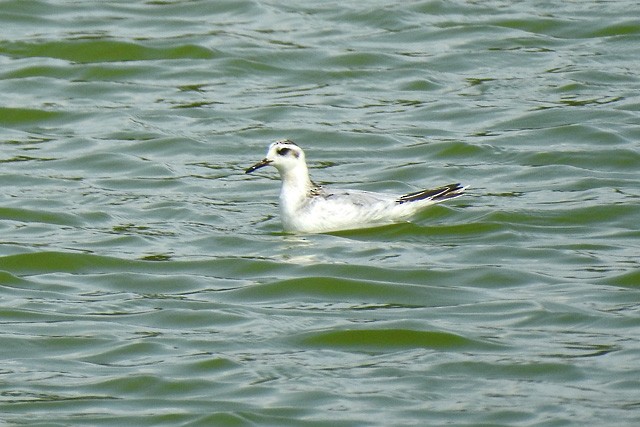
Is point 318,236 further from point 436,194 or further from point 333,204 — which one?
point 436,194

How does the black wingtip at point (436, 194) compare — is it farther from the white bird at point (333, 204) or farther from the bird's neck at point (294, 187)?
the bird's neck at point (294, 187)

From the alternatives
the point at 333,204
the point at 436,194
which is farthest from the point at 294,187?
the point at 436,194

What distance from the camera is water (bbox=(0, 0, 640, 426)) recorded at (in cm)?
998

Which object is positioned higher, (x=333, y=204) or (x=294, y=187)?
(x=294, y=187)

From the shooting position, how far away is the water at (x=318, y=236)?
998 centimetres

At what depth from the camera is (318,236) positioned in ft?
45.6

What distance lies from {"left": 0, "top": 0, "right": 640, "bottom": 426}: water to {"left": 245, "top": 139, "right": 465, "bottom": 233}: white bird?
0.54 ft

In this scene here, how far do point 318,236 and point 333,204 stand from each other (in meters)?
0.36

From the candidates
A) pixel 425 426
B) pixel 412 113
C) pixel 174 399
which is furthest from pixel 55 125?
pixel 425 426

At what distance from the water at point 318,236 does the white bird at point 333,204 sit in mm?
165

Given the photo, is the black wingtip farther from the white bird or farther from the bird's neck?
the bird's neck

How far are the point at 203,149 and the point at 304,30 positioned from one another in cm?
442

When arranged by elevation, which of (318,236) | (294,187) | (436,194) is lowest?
(318,236)

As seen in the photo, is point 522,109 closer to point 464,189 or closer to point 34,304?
point 464,189
